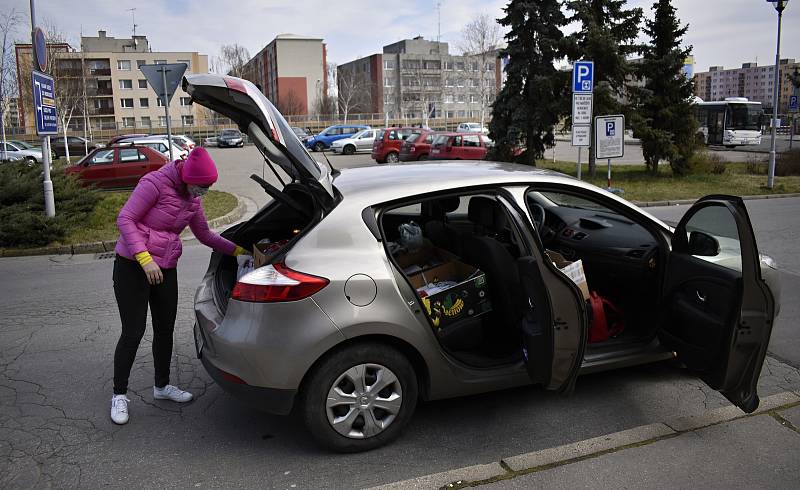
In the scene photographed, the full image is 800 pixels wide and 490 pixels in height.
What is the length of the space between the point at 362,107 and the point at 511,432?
89895 millimetres

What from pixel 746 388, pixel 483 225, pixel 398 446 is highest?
pixel 483 225

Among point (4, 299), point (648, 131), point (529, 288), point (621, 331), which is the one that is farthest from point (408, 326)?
point (648, 131)

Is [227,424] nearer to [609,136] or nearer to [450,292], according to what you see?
[450,292]

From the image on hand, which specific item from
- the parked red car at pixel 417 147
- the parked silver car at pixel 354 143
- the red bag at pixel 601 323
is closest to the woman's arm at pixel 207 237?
the red bag at pixel 601 323

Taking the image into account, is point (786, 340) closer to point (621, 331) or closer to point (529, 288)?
point (621, 331)

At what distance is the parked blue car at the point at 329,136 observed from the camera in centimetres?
4044

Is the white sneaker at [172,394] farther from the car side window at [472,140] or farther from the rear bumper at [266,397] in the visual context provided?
the car side window at [472,140]

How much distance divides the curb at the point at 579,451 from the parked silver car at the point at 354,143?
118 ft

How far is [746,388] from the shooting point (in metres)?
3.38

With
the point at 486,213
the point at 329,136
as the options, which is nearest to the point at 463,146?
the point at 329,136

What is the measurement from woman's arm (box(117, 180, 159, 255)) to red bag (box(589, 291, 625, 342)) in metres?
2.83

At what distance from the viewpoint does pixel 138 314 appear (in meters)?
3.80

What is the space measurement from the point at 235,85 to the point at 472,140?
837 inches

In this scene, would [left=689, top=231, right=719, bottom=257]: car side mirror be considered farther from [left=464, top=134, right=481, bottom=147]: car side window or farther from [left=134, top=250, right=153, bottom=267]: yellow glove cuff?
[left=464, top=134, right=481, bottom=147]: car side window
